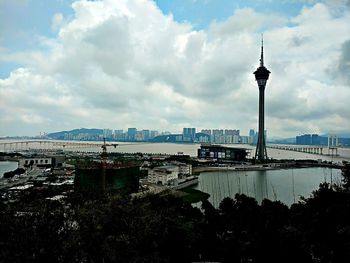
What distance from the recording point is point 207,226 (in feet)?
20.8

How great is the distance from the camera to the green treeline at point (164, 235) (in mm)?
3424

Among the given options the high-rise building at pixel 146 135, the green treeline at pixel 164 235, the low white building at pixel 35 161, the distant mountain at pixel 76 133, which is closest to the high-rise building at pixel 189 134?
the high-rise building at pixel 146 135

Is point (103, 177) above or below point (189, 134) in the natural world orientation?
below

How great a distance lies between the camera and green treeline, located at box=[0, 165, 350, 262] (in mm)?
3424

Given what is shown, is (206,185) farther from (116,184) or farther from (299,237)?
(299,237)

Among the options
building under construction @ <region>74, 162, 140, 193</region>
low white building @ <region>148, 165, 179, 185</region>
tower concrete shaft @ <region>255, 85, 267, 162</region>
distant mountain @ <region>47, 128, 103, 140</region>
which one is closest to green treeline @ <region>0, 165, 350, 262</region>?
building under construction @ <region>74, 162, 140, 193</region>

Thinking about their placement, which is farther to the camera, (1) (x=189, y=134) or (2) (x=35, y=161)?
(1) (x=189, y=134)

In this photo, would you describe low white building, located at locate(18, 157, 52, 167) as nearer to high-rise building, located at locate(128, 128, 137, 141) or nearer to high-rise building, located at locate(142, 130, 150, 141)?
high-rise building, located at locate(128, 128, 137, 141)

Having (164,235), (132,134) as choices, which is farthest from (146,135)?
(164,235)

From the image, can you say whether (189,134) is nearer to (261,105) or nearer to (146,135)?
(146,135)

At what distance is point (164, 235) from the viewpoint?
4.77 m

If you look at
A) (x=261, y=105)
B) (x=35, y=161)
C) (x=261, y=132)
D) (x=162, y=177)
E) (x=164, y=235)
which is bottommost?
(x=162, y=177)

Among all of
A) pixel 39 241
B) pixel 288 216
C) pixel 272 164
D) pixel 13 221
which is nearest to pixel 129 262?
pixel 39 241

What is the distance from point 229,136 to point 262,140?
5445 cm
